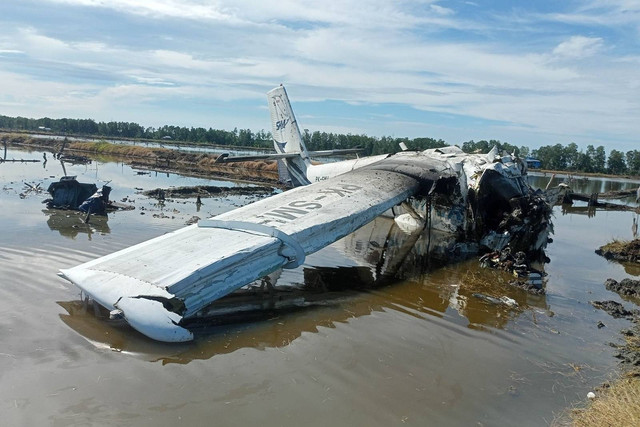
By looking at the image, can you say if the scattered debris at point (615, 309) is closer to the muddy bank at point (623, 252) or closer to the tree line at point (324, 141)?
the muddy bank at point (623, 252)

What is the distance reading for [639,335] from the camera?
27.3 ft

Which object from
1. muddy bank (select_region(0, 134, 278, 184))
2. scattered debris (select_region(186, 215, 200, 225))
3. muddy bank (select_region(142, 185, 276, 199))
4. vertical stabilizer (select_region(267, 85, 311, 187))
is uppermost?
vertical stabilizer (select_region(267, 85, 311, 187))

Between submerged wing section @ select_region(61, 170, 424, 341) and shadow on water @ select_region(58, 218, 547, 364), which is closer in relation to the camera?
submerged wing section @ select_region(61, 170, 424, 341)

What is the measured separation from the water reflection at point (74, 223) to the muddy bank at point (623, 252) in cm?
1572

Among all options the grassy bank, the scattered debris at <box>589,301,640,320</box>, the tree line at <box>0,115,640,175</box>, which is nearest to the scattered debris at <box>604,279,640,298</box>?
the scattered debris at <box>589,301,640,320</box>

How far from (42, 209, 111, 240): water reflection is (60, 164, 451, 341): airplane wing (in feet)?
19.3

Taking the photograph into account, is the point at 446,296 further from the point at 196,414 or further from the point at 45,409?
the point at 45,409

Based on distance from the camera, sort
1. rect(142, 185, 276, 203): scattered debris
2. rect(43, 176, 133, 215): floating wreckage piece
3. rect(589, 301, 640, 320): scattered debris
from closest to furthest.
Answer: rect(589, 301, 640, 320): scattered debris, rect(43, 176, 133, 215): floating wreckage piece, rect(142, 185, 276, 203): scattered debris

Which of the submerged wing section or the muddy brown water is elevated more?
the submerged wing section

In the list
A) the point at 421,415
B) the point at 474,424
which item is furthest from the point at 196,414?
the point at 474,424

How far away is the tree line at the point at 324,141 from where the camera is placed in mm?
92812

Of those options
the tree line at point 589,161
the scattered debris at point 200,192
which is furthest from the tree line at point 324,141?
the scattered debris at point 200,192

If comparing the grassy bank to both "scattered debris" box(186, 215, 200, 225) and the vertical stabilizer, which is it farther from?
the vertical stabilizer

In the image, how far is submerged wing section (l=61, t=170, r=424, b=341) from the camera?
6566mm
